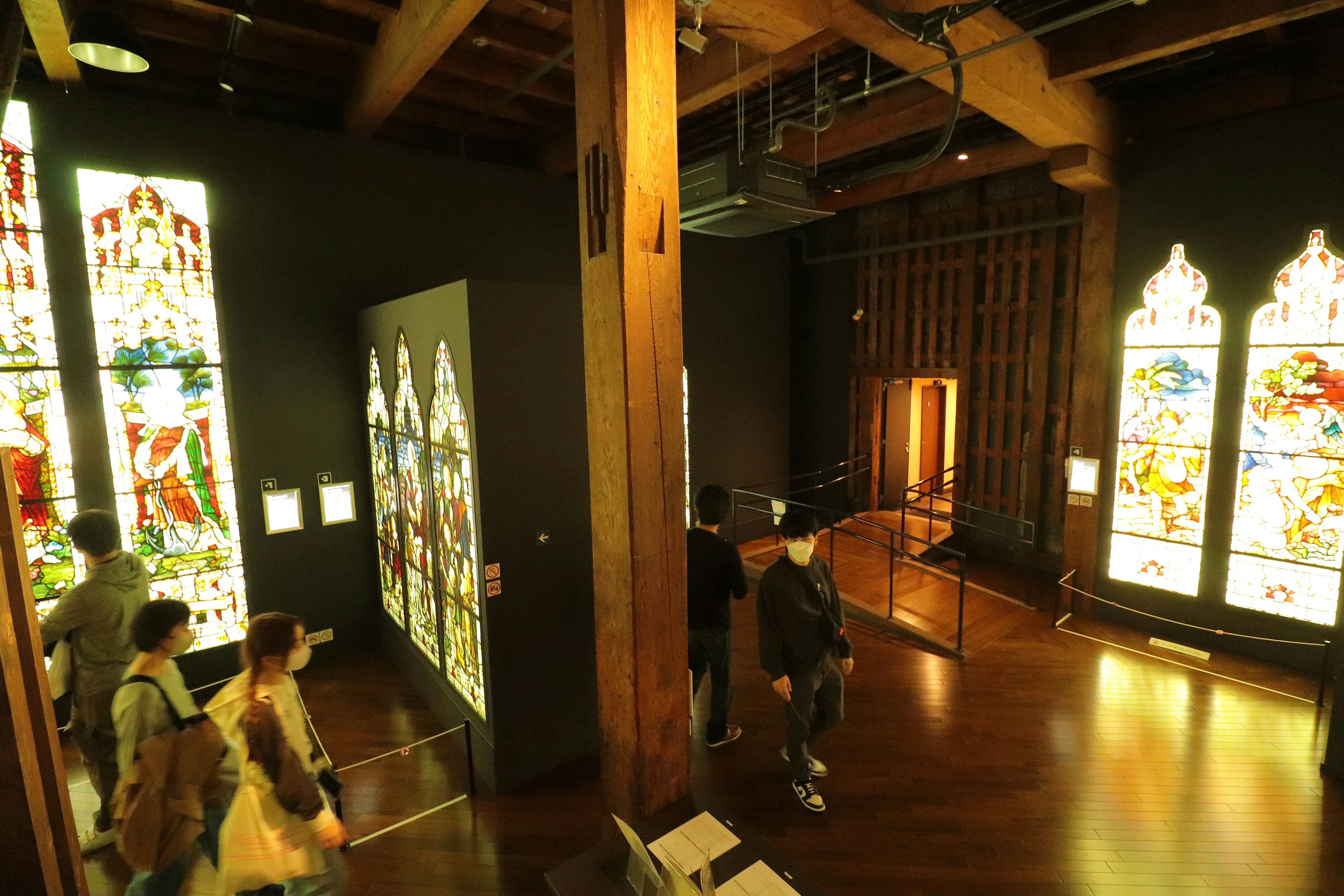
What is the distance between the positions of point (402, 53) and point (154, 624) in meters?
3.35

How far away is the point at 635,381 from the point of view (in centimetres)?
208

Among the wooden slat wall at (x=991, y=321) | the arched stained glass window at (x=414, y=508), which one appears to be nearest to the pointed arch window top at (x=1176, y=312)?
the wooden slat wall at (x=991, y=321)

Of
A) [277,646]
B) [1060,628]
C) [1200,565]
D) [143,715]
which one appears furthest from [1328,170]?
[143,715]

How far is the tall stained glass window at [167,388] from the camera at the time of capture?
434 centimetres

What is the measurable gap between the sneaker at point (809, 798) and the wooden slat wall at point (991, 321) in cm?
480

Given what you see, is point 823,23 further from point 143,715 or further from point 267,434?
point 267,434

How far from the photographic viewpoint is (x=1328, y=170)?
461 cm

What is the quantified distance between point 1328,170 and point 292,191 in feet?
24.6

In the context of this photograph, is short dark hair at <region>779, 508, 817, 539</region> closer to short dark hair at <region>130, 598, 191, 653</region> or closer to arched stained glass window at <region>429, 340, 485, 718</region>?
arched stained glass window at <region>429, 340, 485, 718</region>

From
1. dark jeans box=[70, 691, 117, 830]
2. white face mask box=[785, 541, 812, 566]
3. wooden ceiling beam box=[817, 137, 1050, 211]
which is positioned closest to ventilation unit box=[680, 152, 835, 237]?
white face mask box=[785, 541, 812, 566]

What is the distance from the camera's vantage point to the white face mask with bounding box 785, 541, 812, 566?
3250 mm

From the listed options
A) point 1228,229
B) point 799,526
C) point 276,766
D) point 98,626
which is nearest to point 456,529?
point 98,626

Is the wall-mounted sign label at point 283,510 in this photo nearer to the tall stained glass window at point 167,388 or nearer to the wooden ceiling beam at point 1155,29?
the tall stained glass window at point 167,388

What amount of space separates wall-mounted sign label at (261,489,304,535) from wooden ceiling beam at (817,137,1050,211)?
567 centimetres
